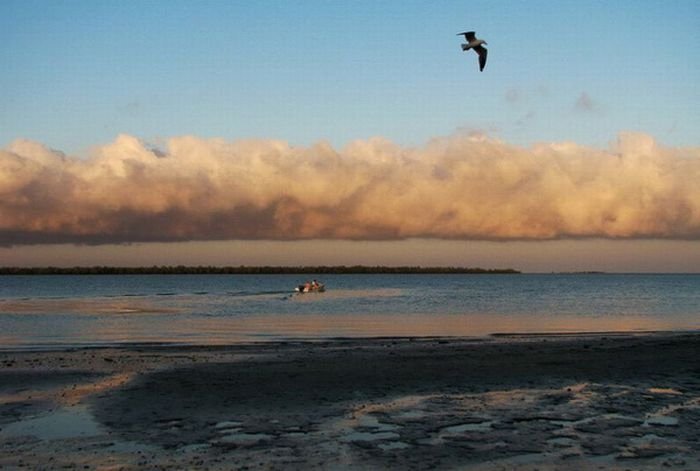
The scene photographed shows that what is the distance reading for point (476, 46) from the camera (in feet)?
58.0

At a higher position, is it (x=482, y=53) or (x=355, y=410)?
(x=482, y=53)

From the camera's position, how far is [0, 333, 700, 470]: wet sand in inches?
408

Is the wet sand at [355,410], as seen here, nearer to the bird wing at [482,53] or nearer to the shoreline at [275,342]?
the shoreline at [275,342]

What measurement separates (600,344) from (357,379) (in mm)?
11907

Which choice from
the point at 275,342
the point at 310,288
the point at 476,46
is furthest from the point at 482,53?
the point at 310,288

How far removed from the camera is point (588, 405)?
14.2 metres

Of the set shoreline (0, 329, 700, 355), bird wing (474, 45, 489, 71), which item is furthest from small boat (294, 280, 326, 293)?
bird wing (474, 45, 489, 71)

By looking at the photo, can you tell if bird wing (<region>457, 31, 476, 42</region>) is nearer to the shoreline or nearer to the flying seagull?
the flying seagull

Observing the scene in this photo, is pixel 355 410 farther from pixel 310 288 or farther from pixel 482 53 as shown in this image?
pixel 310 288

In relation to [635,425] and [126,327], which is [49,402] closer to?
[635,425]

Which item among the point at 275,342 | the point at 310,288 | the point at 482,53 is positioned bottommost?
the point at 275,342

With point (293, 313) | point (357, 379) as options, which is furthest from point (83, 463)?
point (293, 313)

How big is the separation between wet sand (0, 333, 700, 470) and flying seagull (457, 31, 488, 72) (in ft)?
23.8

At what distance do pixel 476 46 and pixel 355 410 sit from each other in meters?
8.84
